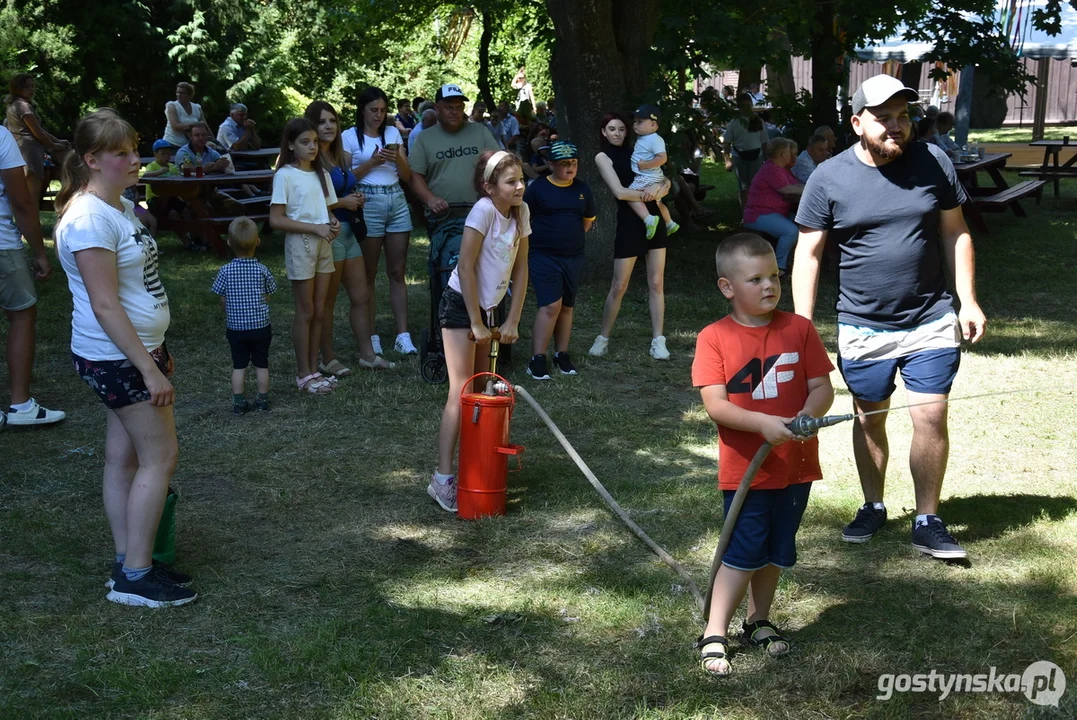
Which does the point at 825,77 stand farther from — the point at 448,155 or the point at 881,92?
the point at 881,92

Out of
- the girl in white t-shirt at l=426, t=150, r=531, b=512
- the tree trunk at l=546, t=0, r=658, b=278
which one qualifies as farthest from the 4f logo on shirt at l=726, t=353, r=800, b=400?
the tree trunk at l=546, t=0, r=658, b=278

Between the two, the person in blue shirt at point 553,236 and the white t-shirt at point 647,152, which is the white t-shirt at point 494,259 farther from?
the white t-shirt at point 647,152

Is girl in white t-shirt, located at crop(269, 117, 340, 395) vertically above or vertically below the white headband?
below

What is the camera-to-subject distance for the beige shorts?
7172 millimetres

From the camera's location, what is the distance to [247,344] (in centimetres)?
687

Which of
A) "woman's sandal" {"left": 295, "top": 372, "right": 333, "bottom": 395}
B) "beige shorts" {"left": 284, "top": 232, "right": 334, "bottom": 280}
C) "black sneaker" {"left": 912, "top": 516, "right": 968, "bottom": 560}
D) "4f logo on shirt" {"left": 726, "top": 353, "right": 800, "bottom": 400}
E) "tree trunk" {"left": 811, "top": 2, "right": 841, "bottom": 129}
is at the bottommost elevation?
"black sneaker" {"left": 912, "top": 516, "right": 968, "bottom": 560}

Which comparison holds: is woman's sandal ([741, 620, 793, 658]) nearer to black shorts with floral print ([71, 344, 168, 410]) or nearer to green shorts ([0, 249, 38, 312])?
black shorts with floral print ([71, 344, 168, 410])

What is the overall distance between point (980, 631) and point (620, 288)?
4678 millimetres

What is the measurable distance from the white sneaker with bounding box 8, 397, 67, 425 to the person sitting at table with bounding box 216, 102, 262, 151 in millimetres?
11490

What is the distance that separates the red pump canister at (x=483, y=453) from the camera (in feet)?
16.5

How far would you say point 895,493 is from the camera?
538cm

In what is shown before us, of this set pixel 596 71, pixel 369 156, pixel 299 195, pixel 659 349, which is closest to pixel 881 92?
pixel 299 195

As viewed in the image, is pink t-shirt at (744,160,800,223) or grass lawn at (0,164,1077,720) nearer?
grass lawn at (0,164,1077,720)

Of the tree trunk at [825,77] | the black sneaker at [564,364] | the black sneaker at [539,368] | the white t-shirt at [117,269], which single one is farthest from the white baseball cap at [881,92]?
the tree trunk at [825,77]
